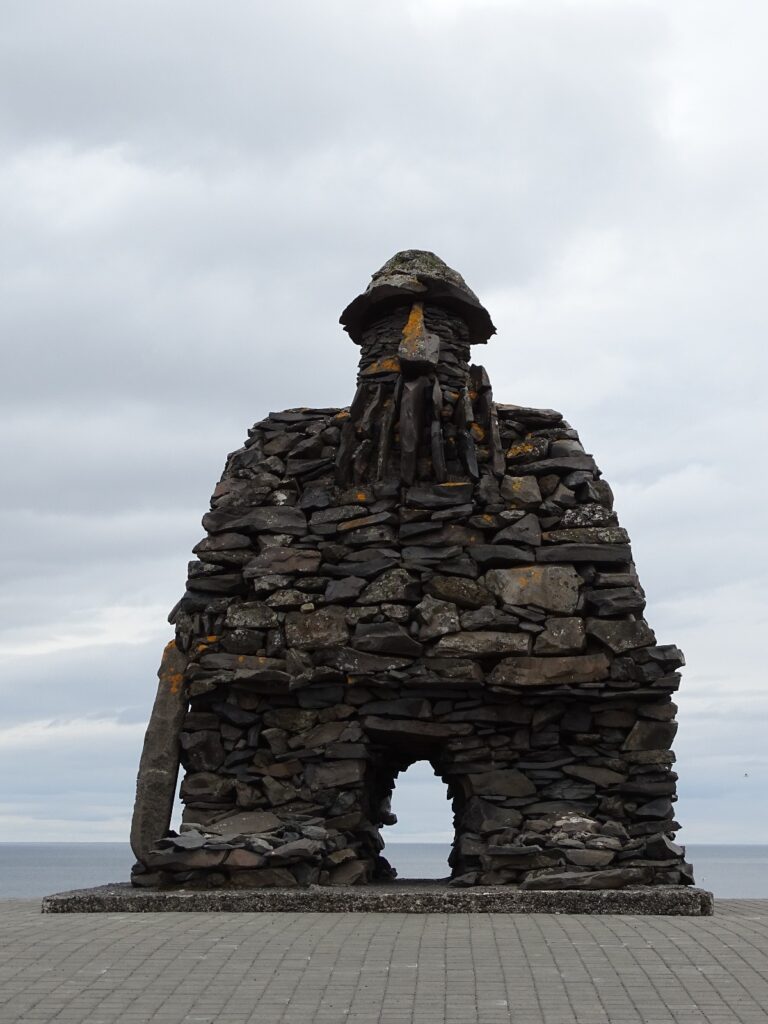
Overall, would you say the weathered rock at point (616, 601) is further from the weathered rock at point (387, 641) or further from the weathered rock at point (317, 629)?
the weathered rock at point (317, 629)

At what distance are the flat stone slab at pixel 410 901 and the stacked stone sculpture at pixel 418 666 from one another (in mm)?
628

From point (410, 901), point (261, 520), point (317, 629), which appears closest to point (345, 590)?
point (317, 629)

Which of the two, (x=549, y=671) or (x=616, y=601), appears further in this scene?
(x=616, y=601)

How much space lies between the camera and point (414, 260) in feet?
50.4

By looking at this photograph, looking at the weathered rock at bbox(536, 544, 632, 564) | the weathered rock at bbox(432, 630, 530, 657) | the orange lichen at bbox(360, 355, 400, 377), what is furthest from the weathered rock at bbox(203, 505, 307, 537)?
the weathered rock at bbox(536, 544, 632, 564)

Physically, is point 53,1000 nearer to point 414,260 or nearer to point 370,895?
point 370,895

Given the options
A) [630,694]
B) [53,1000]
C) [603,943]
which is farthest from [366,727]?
[53,1000]

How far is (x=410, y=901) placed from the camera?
37.0 ft

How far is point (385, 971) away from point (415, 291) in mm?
8634

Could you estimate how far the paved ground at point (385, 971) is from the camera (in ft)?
24.8

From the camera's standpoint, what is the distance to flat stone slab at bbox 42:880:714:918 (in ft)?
36.9

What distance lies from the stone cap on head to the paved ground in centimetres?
746

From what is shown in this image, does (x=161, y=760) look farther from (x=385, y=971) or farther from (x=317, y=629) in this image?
(x=385, y=971)

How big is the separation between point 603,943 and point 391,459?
6.49 meters
